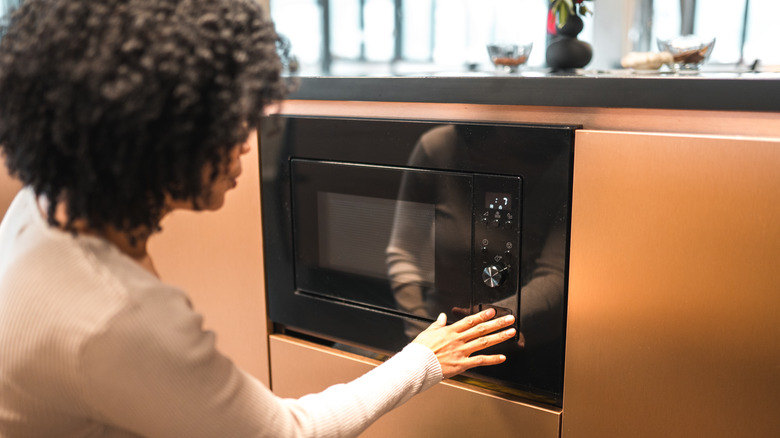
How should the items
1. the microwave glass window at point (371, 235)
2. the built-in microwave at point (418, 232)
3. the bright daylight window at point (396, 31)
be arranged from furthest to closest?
the bright daylight window at point (396, 31), the microwave glass window at point (371, 235), the built-in microwave at point (418, 232)

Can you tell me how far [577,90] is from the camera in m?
0.85

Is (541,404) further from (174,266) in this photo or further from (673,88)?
(174,266)

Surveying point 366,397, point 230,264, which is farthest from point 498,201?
point 230,264

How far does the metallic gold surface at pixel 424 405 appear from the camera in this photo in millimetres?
967

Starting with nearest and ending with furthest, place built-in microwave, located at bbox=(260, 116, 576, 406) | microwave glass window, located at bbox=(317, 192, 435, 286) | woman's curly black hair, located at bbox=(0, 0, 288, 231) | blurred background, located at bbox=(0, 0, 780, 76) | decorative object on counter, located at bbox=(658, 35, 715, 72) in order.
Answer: woman's curly black hair, located at bbox=(0, 0, 288, 231), built-in microwave, located at bbox=(260, 116, 576, 406), microwave glass window, located at bbox=(317, 192, 435, 286), decorative object on counter, located at bbox=(658, 35, 715, 72), blurred background, located at bbox=(0, 0, 780, 76)

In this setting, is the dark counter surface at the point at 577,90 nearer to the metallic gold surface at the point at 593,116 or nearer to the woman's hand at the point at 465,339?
the metallic gold surface at the point at 593,116

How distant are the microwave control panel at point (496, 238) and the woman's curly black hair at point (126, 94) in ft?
1.16

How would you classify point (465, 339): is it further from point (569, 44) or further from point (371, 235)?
point (569, 44)

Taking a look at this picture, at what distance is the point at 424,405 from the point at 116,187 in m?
0.60

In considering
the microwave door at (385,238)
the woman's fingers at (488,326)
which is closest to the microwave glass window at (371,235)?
the microwave door at (385,238)

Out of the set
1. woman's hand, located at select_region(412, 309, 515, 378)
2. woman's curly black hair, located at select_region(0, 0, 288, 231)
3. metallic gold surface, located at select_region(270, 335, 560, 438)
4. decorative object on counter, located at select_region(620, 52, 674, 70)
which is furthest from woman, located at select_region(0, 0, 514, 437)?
decorative object on counter, located at select_region(620, 52, 674, 70)

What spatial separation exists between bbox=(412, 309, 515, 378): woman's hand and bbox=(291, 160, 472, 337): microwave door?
4cm

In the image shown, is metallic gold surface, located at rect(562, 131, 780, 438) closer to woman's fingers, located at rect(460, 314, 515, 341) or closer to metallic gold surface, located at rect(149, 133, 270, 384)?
woman's fingers, located at rect(460, 314, 515, 341)

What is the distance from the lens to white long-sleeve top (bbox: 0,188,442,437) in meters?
0.62
